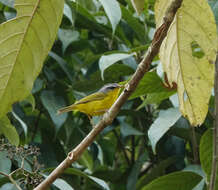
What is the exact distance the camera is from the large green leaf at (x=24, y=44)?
2.13 feet

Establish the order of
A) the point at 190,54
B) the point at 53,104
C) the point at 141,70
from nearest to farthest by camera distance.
Answer: the point at 141,70 → the point at 190,54 → the point at 53,104

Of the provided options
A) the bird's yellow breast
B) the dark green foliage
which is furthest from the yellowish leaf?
the bird's yellow breast

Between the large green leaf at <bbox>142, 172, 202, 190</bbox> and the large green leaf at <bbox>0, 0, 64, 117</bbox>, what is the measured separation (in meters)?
1.29

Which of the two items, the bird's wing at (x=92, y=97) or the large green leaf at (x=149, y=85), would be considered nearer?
the large green leaf at (x=149, y=85)

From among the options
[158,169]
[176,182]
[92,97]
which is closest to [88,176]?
[176,182]

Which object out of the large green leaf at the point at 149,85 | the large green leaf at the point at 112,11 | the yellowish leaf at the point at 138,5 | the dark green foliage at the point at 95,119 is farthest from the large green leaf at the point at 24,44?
the dark green foliage at the point at 95,119

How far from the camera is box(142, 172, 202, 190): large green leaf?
186 cm

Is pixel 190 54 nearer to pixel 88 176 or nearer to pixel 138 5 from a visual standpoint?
pixel 138 5

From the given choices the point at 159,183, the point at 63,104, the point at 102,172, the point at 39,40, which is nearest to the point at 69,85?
the point at 63,104

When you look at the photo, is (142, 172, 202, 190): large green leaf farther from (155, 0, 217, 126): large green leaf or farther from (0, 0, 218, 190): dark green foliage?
(155, 0, 217, 126): large green leaf

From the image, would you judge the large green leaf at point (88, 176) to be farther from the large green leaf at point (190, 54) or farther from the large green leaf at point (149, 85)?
the large green leaf at point (190, 54)

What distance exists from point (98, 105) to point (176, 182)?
1037 millimetres

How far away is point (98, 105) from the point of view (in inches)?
112

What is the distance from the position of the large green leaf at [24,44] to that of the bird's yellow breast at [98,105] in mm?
1799
